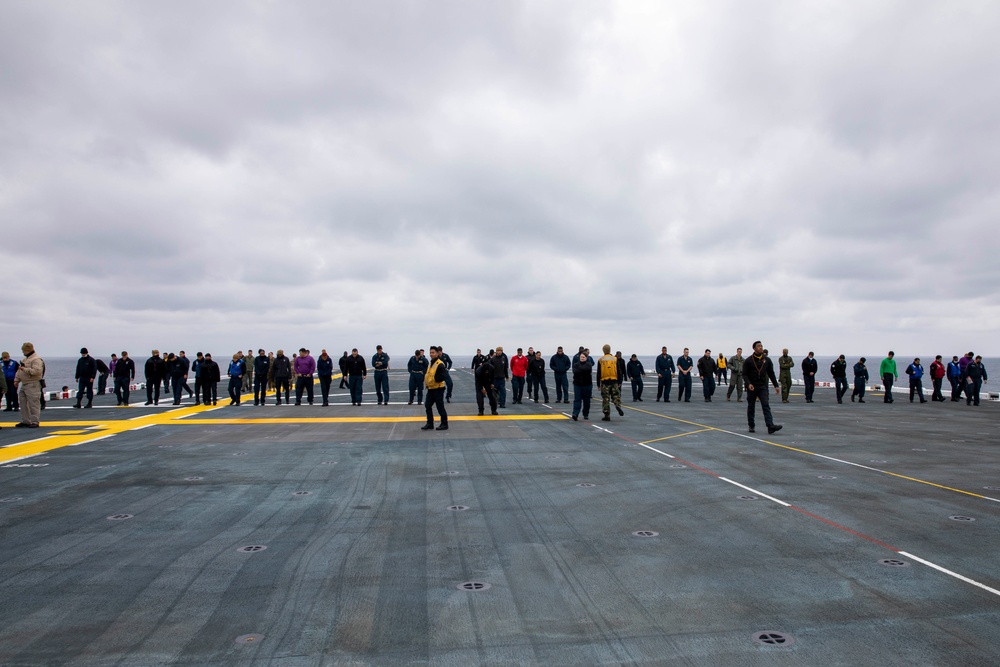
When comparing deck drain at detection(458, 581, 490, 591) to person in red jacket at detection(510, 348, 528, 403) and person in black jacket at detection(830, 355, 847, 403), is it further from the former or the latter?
person in black jacket at detection(830, 355, 847, 403)

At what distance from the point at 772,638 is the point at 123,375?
22891 mm

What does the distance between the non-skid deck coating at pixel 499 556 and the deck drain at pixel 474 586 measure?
0.02 meters

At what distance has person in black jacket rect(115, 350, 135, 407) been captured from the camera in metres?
21.5

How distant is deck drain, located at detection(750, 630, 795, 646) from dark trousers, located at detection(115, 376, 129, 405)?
2286 centimetres

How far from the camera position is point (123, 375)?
71.2ft

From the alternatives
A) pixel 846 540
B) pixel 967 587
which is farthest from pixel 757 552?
pixel 967 587

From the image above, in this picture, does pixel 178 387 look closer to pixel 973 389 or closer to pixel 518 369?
pixel 518 369

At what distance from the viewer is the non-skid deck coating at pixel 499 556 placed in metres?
4.00

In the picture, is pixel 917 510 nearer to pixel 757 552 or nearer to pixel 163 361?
pixel 757 552

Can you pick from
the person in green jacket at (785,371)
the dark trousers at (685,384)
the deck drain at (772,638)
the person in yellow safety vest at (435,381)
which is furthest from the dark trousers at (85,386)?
the person in green jacket at (785,371)

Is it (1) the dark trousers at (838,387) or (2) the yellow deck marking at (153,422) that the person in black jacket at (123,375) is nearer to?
(2) the yellow deck marking at (153,422)

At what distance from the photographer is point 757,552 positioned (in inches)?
230

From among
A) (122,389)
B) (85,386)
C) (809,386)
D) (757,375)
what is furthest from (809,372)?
(85,386)

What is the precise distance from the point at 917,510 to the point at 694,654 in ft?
16.7
